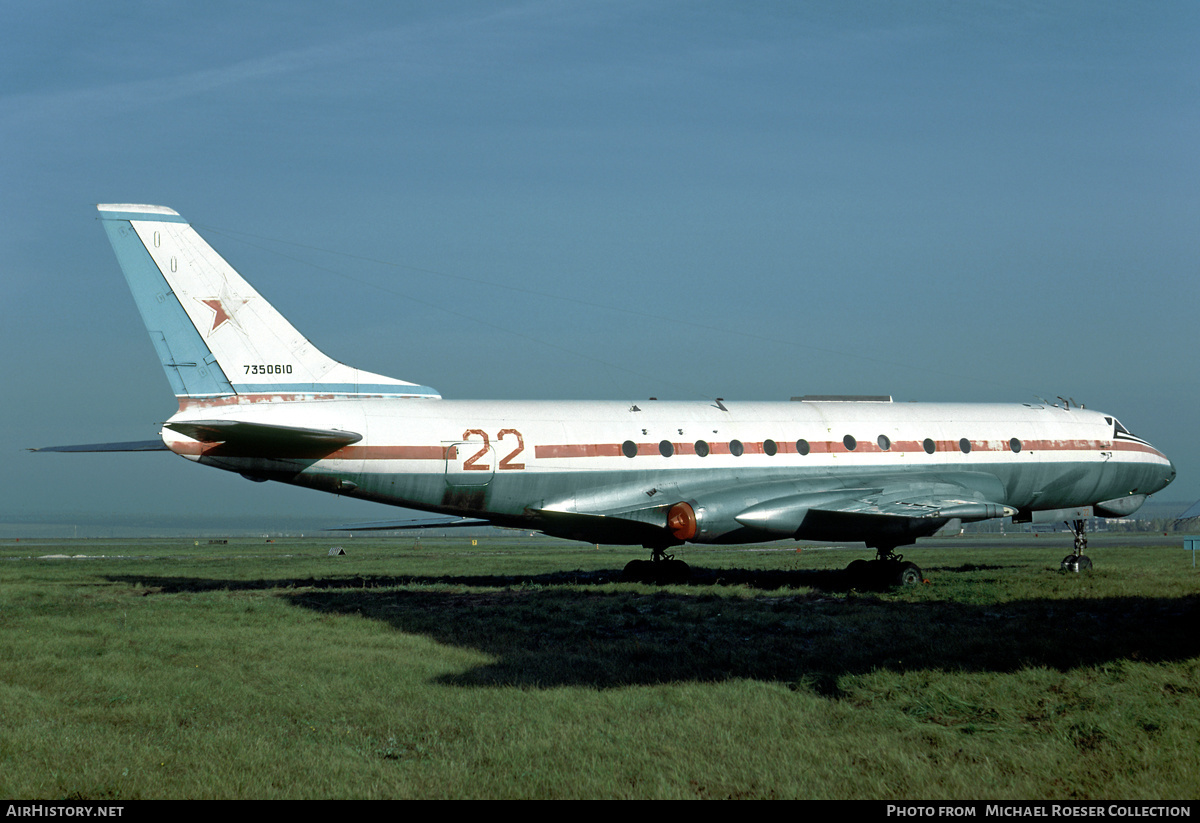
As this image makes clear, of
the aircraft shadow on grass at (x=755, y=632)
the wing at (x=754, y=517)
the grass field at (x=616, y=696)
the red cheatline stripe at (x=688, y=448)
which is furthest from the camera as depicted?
the wing at (x=754, y=517)

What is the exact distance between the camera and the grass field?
7.86 meters

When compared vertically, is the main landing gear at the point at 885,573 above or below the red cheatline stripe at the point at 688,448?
below

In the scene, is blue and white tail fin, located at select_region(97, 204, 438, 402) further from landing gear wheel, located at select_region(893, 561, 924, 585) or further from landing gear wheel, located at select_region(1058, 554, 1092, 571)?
landing gear wheel, located at select_region(1058, 554, 1092, 571)

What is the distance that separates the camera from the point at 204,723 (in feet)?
33.4

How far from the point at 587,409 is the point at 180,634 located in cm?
1092

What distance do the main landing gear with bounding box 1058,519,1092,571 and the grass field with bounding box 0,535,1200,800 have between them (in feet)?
20.5

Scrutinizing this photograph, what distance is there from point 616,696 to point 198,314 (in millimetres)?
13862

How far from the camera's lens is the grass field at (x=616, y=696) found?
7.86 meters

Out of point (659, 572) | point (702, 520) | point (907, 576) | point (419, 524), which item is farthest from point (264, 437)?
point (907, 576)

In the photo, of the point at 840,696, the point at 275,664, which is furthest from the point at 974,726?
the point at 275,664

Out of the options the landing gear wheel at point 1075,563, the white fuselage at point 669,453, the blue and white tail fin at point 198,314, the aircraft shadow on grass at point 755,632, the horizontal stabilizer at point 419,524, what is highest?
the blue and white tail fin at point 198,314

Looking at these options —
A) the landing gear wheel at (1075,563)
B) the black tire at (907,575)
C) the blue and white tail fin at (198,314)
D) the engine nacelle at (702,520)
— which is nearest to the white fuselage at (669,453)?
the engine nacelle at (702,520)

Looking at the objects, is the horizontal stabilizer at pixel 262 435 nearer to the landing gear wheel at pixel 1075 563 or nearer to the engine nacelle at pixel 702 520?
the engine nacelle at pixel 702 520

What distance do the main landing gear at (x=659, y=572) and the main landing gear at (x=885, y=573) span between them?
4424 millimetres
